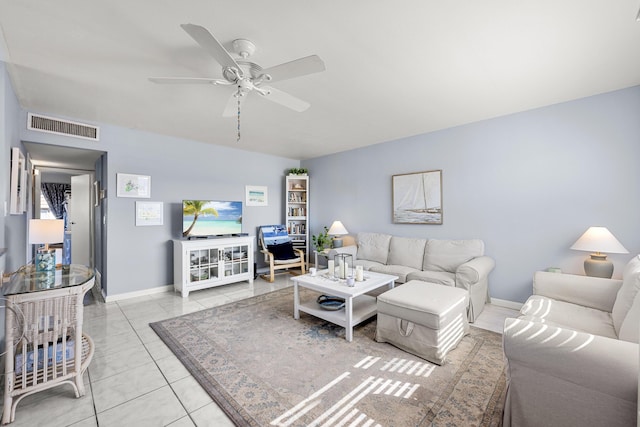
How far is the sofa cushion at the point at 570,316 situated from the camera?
71.3 inches

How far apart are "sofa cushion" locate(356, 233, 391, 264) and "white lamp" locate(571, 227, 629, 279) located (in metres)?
2.17

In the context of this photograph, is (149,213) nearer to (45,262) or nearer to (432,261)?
(45,262)

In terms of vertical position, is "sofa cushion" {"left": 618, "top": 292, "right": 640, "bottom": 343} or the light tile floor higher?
"sofa cushion" {"left": 618, "top": 292, "right": 640, "bottom": 343}

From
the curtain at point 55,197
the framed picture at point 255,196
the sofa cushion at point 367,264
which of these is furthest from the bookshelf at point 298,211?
the curtain at point 55,197

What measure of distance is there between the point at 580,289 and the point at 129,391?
3.58 metres

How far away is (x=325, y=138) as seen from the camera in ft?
14.1

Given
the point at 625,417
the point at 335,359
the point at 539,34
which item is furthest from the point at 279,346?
the point at 539,34

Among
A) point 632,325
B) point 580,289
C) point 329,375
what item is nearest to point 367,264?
point 329,375

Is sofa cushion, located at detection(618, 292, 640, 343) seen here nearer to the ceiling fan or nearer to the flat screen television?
the ceiling fan

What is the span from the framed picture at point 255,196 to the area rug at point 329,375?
2.65 metres

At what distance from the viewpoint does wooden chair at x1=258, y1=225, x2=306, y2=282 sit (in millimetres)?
4828

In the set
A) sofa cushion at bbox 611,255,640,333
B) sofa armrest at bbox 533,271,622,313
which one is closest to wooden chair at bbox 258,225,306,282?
sofa armrest at bbox 533,271,622,313

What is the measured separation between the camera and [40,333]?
1.73m

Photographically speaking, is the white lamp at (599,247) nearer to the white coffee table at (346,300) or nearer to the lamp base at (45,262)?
the white coffee table at (346,300)
